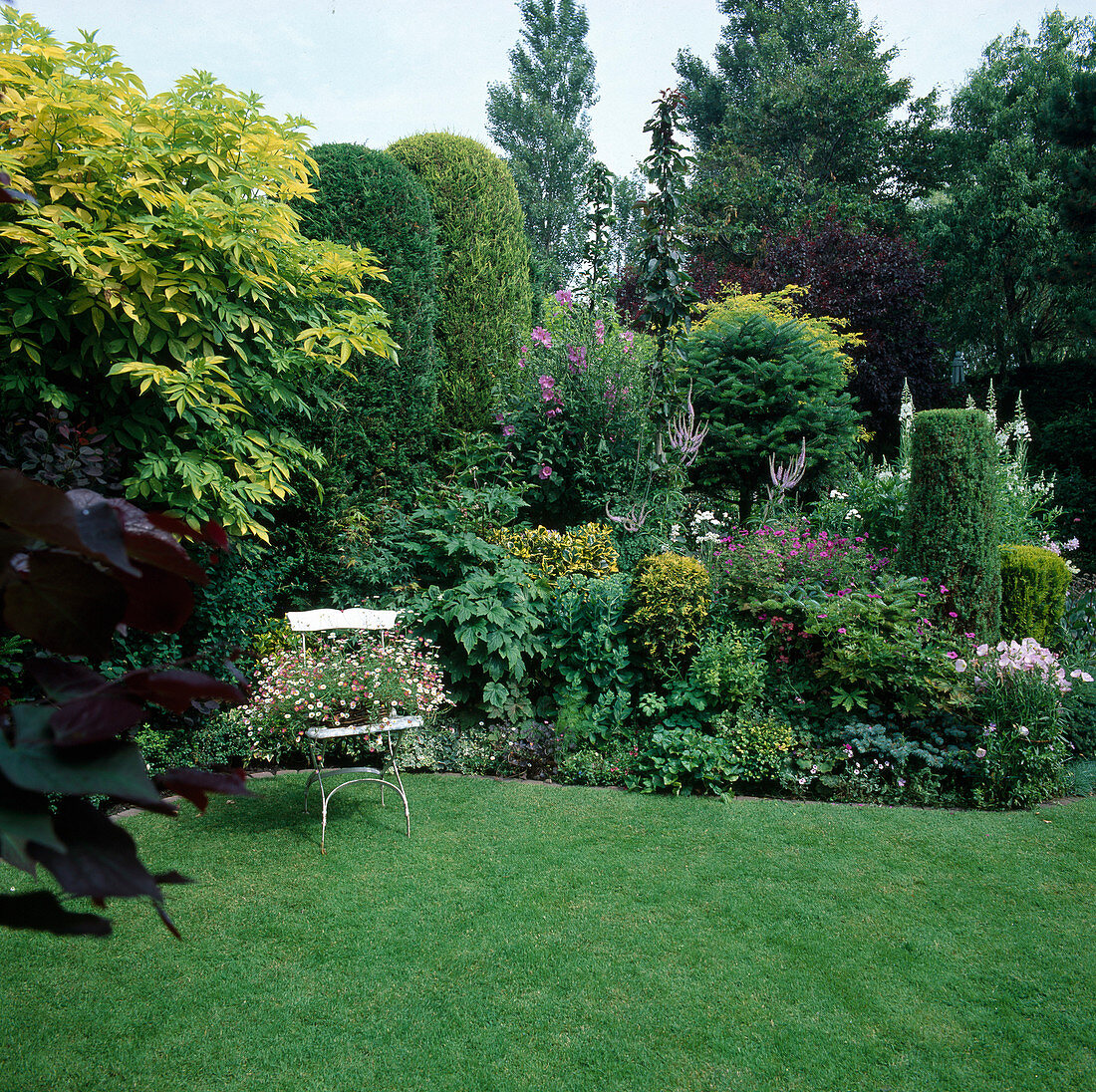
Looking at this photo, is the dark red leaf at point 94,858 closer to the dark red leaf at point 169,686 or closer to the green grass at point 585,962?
the dark red leaf at point 169,686

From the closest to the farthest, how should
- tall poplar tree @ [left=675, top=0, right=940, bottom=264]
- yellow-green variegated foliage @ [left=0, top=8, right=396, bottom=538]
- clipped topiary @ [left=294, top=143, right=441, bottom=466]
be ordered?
yellow-green variegated foliage @ [left=0, top=8, right=396, bottom=538], clipped topiary @ [left=294, top=143, right=441, bottom=466], tall poplar tree @ [left=675, top=0, right=940, bottom=264]

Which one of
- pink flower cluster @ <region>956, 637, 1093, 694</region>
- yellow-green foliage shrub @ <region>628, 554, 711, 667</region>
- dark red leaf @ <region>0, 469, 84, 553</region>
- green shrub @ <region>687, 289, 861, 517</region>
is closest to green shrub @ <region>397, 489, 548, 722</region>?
yellow-green foliage shrub @ <region>628, 554, 711, 667</region>

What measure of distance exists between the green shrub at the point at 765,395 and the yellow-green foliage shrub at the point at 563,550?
6.95 ft

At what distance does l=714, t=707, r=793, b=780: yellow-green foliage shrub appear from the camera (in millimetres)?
4066

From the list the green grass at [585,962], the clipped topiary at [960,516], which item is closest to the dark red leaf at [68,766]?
the green grass at [585,962]

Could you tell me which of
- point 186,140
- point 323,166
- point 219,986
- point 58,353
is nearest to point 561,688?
point 219,986

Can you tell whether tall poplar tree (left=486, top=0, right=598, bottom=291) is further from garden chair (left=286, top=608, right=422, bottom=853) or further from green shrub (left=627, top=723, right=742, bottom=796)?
green shrub (left=627, top=723, right=742, bottom=796)

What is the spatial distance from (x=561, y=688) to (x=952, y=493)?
2.93 metres

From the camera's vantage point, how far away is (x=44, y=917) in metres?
0.42

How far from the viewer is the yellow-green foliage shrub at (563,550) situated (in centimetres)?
530

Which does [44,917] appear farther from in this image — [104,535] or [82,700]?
[104,535]

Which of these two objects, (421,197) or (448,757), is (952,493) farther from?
(421,197)

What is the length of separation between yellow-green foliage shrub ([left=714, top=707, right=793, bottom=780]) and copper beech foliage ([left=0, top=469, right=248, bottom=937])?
391 cm

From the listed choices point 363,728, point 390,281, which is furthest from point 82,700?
point 390,281
